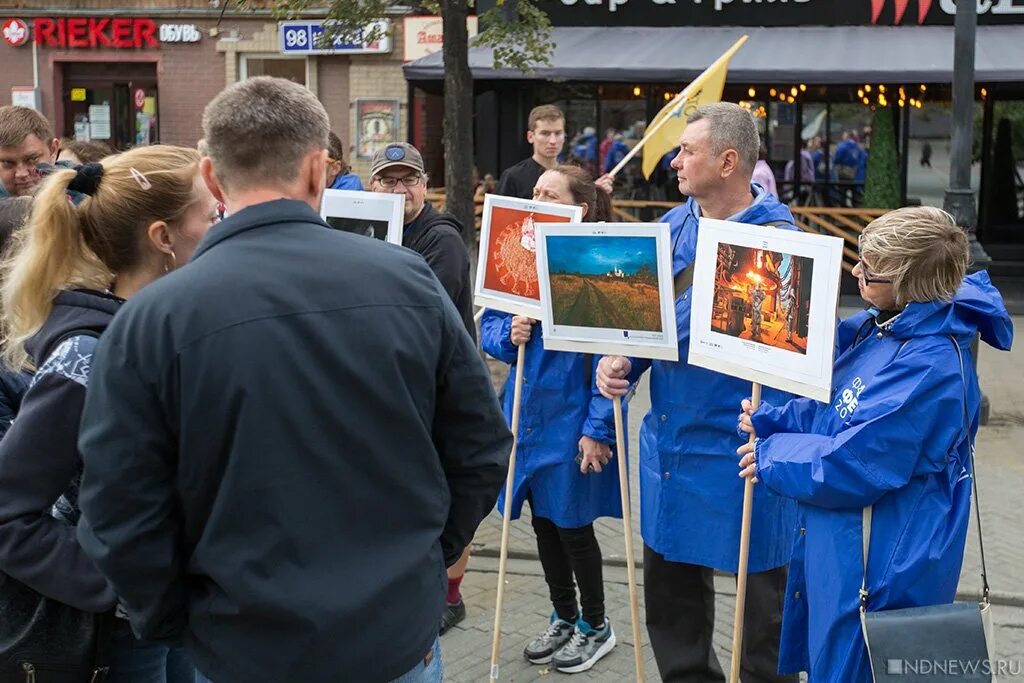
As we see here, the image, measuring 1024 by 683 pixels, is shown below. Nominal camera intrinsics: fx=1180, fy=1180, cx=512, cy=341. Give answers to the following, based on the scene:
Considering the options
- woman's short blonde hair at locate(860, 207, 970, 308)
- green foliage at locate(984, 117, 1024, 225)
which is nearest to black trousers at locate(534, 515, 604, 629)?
woman's short blonde hair at locate(860, 207, 970, 308)

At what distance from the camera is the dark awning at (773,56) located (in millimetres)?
13406

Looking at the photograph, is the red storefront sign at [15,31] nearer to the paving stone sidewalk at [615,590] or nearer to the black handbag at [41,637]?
the paving stone sidewalk at [615,590]

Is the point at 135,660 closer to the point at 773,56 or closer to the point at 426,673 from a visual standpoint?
the point at 426,673

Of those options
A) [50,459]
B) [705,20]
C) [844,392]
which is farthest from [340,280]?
[705,20]

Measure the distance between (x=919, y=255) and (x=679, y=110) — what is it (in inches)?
179

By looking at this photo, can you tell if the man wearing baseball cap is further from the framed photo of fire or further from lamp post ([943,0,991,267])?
lamp post ([943,0,991,267])

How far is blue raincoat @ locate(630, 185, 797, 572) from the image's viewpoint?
3.88 meters

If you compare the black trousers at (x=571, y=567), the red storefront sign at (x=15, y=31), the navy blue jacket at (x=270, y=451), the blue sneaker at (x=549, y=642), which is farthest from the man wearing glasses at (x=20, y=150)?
the red storefront sign at (x=15, y=31)

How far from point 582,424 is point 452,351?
7.31 ft

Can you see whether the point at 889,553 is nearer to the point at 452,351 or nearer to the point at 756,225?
the point at 756,225

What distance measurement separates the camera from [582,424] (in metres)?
4.47

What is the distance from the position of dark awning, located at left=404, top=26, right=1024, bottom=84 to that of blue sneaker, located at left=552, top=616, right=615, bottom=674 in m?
10.1

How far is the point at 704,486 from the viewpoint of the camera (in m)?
3.90

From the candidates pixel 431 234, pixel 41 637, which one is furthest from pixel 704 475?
pixel 41 637
